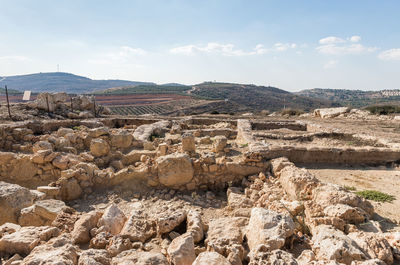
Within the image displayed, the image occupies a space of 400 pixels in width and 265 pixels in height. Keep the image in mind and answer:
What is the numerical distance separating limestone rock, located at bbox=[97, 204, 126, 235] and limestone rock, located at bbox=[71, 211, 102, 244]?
4.3 inches

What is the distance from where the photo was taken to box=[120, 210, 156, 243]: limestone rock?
10.3 ft

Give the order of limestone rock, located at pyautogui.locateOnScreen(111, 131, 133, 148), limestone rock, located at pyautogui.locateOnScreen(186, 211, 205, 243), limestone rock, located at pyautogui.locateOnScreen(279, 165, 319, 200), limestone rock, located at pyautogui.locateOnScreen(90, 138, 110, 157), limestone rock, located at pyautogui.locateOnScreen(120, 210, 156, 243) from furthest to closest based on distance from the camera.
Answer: limestone rock, located at pyautogui.locateOnScreen(111, 131, 133, 148), limestone rock, located at pyautogui.locateOnScreen(90, 138, 110, 157), limestone rock, located at pyautogui.locateOnScreen(279, 165, 319, 200), limestone rock, located at pyautogui.locateOnScreen(120, 210, 156, 243), limestone rock, located at pyautogui.locateOnScreen(186, 211, 205, 243)

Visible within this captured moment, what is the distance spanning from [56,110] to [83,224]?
16869 mm

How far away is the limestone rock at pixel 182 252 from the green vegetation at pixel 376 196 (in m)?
3.60

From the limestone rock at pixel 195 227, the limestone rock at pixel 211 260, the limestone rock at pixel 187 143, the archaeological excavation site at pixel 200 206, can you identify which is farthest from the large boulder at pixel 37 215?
the limestone rock at pixel 187 143

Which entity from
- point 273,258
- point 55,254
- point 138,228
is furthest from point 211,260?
point 55,254

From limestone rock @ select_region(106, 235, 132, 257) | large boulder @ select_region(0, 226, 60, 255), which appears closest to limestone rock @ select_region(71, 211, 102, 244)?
large boulder @ select_region(0, 226, 60, 255)

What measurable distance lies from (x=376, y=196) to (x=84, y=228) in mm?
5057

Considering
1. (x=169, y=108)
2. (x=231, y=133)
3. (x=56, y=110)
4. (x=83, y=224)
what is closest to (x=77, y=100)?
(x=56, y=110)

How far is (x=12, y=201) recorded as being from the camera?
3.93 m

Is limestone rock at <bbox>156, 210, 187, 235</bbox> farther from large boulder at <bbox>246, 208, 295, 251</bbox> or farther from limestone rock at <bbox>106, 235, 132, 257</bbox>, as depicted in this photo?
large boulder at <bbox>246, 208, 295, 251</bbox>

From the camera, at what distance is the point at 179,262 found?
2.52 m

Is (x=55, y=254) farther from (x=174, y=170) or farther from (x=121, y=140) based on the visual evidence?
(x=121, y=140)

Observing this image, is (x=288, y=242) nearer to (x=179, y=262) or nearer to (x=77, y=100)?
(x=179, y=262)
